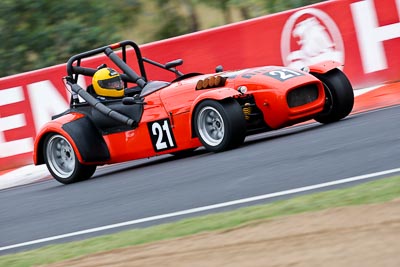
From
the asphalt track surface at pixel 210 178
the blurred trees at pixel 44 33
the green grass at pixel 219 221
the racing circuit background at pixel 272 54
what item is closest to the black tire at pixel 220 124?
the asphalt track surface at pixel 210 178

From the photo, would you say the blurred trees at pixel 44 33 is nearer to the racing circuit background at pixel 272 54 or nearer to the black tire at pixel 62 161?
the racing circuit background at pixel 272 54

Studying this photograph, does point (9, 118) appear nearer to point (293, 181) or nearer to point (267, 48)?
point (267, 48)

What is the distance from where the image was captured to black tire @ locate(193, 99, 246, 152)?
1038cm

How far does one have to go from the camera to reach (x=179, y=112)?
11016 millimetres

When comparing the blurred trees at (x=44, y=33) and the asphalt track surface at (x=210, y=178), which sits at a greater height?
the blurred trees at (x=44, y=33)

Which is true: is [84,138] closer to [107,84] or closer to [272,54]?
[107,84]

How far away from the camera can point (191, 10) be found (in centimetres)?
2392

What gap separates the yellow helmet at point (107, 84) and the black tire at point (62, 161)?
2.49 ft

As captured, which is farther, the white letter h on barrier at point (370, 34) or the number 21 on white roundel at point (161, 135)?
the white letter h on barrier at point (370, 34)

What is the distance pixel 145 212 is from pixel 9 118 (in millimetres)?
6635

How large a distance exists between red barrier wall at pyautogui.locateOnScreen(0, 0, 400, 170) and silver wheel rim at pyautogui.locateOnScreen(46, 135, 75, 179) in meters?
2.48

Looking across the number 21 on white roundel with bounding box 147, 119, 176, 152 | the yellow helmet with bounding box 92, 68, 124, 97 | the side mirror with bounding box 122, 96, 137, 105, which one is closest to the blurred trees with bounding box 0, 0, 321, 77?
the yellow helmet with bounding box 92, 68, 124, 97

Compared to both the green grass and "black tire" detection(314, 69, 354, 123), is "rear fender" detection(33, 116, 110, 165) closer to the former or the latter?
"black tire" detection(314, 69, 354, 123)

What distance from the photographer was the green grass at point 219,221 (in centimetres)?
668
